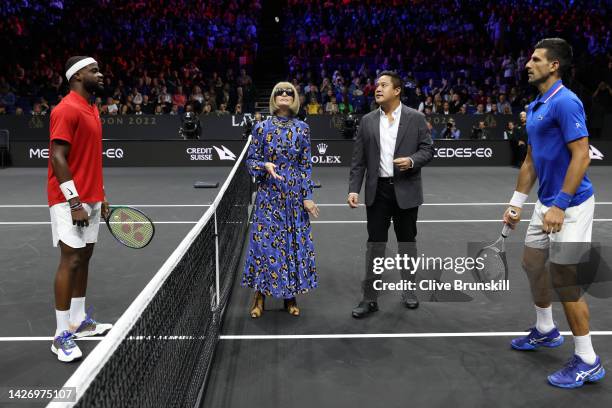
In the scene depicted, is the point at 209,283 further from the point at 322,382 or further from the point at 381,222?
the point at 381,222

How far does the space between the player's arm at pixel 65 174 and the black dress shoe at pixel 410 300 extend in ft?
8.90

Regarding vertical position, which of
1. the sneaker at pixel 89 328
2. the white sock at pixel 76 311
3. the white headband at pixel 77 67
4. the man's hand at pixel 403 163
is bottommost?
the sneaker at pixel 89 328

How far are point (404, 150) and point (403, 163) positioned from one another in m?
0.26

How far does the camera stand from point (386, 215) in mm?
5000

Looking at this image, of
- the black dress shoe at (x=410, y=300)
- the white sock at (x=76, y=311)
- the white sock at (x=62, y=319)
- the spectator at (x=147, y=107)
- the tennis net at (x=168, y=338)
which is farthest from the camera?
the spectator at (x=147, y=107)

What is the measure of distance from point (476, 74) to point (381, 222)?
712 inches

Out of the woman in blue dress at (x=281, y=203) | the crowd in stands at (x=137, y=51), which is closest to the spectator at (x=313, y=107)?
the crowd in stands at (x=137, y=51)

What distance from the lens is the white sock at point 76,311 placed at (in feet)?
14.7

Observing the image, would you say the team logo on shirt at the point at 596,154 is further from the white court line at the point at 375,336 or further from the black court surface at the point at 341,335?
the white court line at the point at 375,336

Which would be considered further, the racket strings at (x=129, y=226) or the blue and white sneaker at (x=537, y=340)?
the racket strings at (x=129, y=226)

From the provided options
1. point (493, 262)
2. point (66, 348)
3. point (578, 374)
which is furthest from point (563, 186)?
point (66, 348)

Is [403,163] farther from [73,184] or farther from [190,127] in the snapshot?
[190,127]

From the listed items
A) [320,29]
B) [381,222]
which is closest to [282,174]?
[381,222]

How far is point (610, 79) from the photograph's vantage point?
19.9 meters
